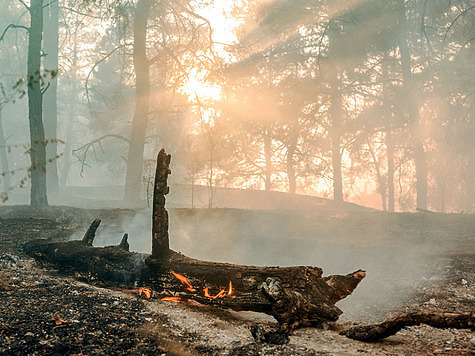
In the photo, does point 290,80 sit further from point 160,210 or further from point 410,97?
point 160,210

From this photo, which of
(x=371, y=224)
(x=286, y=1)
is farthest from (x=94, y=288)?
(x=286, y=1)

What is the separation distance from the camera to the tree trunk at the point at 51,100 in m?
21.5

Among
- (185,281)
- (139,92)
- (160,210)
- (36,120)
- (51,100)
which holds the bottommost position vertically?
(185,281)

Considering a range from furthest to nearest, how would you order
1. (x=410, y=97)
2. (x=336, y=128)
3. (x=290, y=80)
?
(x=336, y=128) → (x=290, y=80) → (x=410, y=97)

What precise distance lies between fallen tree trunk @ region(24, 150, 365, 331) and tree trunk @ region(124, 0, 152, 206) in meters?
10.3

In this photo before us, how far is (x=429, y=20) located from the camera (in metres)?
20.8

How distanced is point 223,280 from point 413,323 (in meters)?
2.41

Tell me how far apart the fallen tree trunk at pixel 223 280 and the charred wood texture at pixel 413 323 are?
1.82 feet

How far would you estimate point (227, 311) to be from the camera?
5.91 metres

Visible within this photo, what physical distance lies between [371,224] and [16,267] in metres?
8.23

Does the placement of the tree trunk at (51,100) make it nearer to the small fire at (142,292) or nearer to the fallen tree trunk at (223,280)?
the fallen tree trunk at (223,280)

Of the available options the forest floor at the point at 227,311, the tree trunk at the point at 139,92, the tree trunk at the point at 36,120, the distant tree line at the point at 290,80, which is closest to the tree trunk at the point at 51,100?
the distant tree line at the point at 290,80

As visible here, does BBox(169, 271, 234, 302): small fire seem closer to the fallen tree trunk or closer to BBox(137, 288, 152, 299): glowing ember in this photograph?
the fallen tree trunk

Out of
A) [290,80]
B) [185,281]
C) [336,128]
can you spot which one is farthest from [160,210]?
[336,128]
